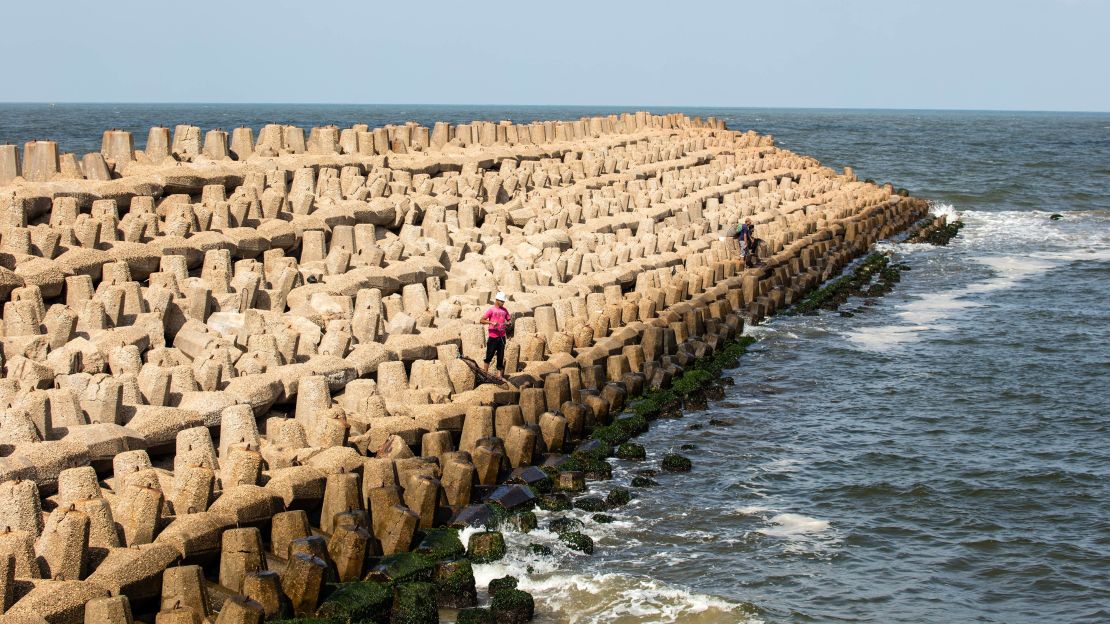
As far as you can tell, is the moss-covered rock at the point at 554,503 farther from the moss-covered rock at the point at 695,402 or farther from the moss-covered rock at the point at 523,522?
the moss-covered rock at the point at 695,402

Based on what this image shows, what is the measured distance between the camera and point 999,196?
52.4 meters

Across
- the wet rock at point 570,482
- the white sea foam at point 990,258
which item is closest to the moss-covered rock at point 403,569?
the wet rock at point 570,482

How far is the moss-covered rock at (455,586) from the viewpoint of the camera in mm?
10508

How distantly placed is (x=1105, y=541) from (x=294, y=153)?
14.8 m

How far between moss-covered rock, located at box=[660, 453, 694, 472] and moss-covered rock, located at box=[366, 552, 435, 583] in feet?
14.4

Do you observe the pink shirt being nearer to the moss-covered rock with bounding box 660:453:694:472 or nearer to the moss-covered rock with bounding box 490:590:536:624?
the moss-covered rock with bounding box 660:453:694:472

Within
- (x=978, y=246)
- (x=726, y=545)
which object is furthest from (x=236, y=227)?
(x=978, y=246)

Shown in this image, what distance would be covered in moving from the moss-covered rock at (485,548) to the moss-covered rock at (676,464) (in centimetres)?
360

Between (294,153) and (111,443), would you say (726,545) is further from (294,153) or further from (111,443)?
(294,153)

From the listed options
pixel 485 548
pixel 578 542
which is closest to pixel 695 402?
pixel 578 542

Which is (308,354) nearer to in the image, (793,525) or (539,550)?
(539,550)

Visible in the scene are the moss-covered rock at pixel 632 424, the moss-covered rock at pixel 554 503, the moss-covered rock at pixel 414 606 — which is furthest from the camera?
the moss-covered rock at pixel 632 424

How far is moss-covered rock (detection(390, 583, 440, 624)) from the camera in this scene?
999cm

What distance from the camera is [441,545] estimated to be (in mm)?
11172
